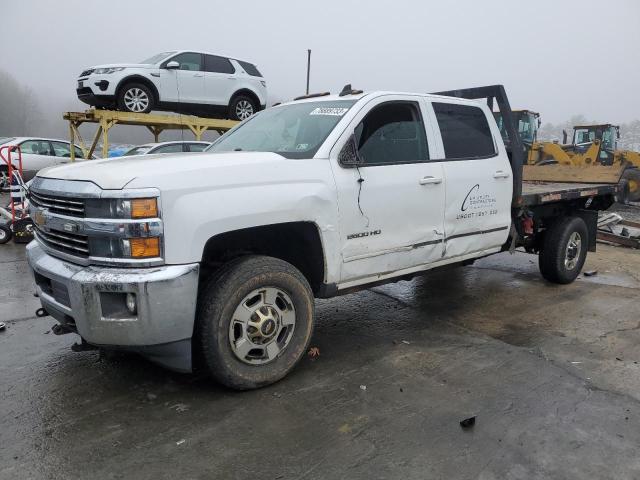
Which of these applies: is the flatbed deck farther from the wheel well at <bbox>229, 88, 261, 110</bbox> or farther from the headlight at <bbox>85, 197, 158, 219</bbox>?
the wheel well at <bbox>229, 88, 261, 110</bbox>

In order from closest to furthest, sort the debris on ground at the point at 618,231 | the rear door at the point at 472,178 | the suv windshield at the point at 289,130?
the suv windshield at the point at 289,130, the rear door at the point at 472,178, the debris on ground at the point at 618,231

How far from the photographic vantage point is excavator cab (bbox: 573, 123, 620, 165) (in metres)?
18.5

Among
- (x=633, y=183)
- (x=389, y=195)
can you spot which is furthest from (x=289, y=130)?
(x=633, y=183)

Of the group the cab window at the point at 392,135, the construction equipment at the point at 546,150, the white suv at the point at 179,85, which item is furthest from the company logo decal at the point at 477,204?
the construction equipment at the point at 546,150

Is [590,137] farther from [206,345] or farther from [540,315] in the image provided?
[206,345]

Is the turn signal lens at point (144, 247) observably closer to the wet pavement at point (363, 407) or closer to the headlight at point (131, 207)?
the headlight at point (131, 207)

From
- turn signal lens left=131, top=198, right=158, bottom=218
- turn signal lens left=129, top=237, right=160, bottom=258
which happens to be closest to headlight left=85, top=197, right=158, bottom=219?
turn signal lens left=131, top=198, right=158, bottom=218

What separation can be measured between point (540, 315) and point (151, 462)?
12.4ft

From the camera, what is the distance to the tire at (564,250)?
5.84 meters

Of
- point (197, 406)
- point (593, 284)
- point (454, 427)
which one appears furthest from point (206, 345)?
point (593, 284)

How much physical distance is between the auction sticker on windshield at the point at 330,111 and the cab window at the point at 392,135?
17 cm

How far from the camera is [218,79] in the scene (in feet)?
39.9

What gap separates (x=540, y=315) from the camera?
4.92 meters

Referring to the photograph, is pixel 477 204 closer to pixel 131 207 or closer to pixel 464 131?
pixel 464 131
